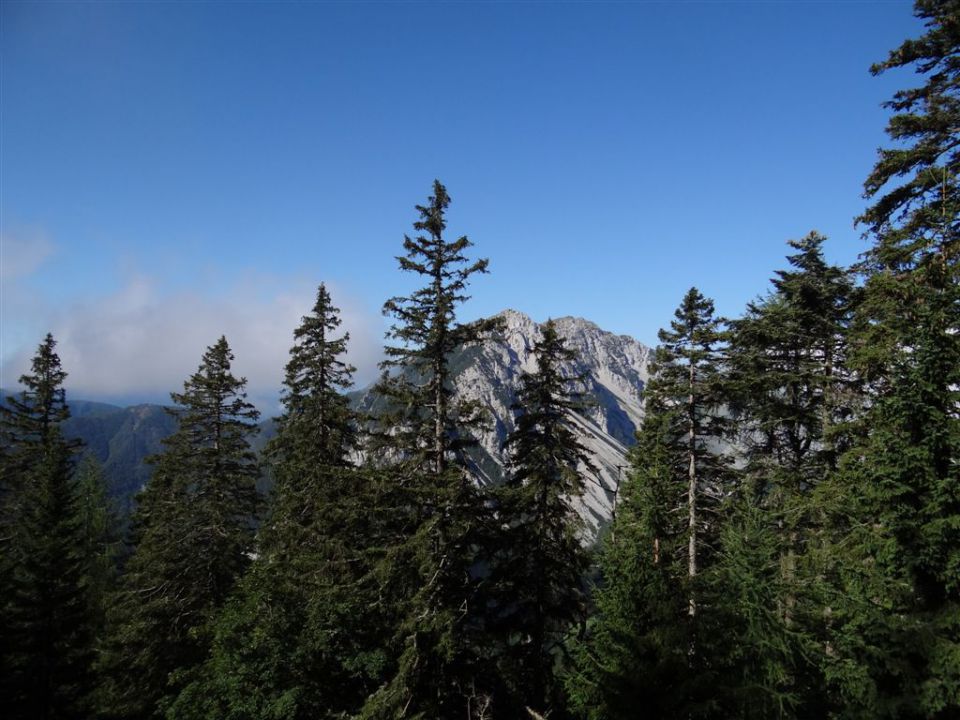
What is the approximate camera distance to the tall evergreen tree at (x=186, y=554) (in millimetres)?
21844

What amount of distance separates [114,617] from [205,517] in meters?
5.58

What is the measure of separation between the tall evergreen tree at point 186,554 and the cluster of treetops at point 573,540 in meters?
0.15

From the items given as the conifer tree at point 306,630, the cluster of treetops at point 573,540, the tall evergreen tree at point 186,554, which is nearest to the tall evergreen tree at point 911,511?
the cluster of treetops at point 573,540

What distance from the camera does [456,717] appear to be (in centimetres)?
1434

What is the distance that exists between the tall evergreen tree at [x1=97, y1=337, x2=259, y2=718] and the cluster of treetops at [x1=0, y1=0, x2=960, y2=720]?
15 cm

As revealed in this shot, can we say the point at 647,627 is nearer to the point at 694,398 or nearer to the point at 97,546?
the point at 694,398

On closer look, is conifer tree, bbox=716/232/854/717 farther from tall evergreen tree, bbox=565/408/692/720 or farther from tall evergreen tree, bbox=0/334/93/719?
tall evergreen tree, bbox=0/334/93/719

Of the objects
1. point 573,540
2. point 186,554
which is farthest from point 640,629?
point 186,554

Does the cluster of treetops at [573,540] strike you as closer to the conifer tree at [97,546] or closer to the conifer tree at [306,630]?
Answer: the conifer tree at [306,630]

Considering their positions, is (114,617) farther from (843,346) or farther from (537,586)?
(843,346)

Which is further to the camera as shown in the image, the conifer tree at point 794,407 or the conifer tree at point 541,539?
the conifer tree at point 541,539

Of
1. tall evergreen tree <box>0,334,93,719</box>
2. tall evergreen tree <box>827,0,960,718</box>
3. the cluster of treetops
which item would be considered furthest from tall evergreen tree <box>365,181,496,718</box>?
tall evergreen tree <box>0,334,93,719</box>

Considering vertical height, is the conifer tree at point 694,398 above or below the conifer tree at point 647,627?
above

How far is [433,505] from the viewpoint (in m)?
14.4
